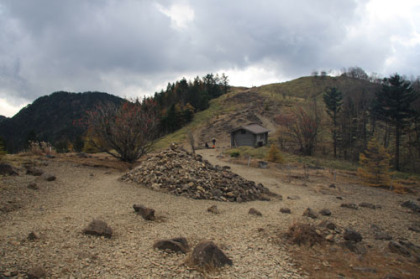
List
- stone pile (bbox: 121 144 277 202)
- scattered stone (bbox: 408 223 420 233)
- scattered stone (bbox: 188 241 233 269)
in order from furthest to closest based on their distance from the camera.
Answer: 1. stone pile (bbox: 121 144 277 202)
2. scattered stone (bbox: 408 223 420 233)
3. scattered stone (bbox: 188 241 233 269)

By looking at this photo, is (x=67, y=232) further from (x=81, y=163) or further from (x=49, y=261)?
(x=81, y=163)

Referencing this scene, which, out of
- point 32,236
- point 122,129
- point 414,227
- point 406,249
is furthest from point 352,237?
point 122,129

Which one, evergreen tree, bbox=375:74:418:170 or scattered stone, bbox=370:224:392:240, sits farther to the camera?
evergreen tree, bbox=375:74:418:170

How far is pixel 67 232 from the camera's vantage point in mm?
5500

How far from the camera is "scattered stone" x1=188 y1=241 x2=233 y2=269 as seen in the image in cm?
455

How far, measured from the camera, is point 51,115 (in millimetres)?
122000

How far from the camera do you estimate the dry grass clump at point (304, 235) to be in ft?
19.9

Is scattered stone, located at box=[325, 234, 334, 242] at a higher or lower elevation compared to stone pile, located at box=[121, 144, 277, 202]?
lower

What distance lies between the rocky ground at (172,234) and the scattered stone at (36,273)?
0.02 metres

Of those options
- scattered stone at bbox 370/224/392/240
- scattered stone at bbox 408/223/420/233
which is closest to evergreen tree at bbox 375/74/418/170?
scattered stone at bbox 408/223/420/233

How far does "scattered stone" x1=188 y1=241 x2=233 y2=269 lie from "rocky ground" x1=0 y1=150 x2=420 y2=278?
0.49ft

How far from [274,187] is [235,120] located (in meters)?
44.7

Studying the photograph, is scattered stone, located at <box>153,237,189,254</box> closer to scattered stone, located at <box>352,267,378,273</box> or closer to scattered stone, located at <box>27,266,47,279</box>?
scattered stone, located at <box>27,266,47,279</box>

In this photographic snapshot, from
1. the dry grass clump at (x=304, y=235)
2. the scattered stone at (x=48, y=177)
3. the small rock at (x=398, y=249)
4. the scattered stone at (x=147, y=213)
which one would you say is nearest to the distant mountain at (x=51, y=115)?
the scattered stone at (x=48, y=177)
